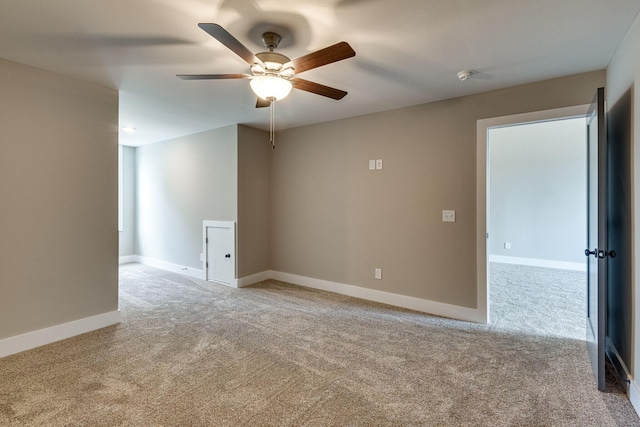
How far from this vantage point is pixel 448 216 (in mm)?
3328

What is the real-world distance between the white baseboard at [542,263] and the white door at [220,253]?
5322mm

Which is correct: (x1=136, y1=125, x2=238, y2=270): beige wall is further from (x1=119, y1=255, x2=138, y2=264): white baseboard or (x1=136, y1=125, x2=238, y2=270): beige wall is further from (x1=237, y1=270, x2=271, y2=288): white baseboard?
(x1=237, y1=270, x2=271, y2=288): white baseboard

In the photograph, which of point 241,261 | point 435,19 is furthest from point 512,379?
point 241,261

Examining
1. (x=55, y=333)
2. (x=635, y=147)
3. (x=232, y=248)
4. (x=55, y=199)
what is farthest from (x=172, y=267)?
(x=635, y=147)

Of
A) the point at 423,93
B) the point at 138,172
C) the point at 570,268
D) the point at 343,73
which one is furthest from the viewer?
the point at 138,172

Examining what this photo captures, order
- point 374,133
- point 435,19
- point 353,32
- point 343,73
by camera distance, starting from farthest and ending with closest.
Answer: point 374,133, point 343,73, point 353,32, point 435,19

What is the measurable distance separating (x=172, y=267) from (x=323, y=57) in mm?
4824

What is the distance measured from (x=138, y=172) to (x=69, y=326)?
3957 millimetres

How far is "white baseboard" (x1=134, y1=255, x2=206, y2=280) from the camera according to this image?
4.94 meters

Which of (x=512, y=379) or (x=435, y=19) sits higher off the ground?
(x=435, y=19)

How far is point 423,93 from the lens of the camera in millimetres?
3162

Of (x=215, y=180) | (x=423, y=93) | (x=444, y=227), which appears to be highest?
(x=423, y=93)

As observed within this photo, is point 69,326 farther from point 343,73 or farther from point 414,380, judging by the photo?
point 343,73

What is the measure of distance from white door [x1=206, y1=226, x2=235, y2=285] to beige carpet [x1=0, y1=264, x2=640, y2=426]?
46.3 inches
